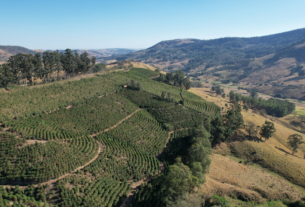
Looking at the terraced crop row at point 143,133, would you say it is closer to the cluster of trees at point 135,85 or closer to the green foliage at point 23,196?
the cluster of trees at point 135,85

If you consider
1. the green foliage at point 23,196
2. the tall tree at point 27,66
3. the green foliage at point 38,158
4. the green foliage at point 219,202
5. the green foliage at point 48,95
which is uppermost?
the tall tree at point 27,66

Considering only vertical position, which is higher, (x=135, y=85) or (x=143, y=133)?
(x=135, y=85)

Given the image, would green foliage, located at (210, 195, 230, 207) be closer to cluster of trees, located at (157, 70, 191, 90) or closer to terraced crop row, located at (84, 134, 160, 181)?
terraced crop row, located at (84, 134, 160, 181)

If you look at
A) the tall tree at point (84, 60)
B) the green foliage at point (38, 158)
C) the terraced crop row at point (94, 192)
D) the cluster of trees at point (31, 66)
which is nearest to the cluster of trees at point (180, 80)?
the tall tree at point (84, 60)

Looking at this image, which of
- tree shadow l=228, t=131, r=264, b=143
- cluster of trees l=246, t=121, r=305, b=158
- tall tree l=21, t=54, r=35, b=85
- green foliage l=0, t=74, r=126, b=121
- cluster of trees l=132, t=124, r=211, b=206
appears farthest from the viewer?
tall tree l=21, t=54, r=35, b=85

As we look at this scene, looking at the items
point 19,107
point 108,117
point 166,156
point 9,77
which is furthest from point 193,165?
point 9,77

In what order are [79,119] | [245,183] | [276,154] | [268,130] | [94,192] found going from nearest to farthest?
1. [94,192]
2. [245,183]
3. [79,119]
4. [276,154]
5. [268,130]

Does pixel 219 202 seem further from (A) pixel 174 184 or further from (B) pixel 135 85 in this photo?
(B) pixel 135 85

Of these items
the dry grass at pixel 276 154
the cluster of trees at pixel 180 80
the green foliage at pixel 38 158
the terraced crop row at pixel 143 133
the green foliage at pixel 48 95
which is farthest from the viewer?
the cluster of trees at pixel 180 80

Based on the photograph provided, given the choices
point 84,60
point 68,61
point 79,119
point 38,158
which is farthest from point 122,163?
point 84,60

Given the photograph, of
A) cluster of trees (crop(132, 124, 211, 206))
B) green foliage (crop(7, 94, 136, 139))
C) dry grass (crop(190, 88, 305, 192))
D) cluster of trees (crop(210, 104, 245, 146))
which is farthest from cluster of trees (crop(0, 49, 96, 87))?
dry grass (crop(190, 88, 305, 192))

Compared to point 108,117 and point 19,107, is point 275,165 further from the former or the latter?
point 19,107
